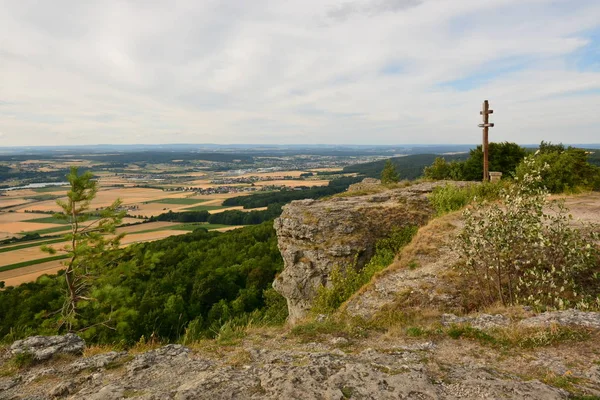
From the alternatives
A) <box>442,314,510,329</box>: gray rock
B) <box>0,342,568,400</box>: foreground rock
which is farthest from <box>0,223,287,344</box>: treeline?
<box>442,314,510,329</box>: gray rock

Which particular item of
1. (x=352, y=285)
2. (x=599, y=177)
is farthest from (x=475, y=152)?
(x=352, y=285)

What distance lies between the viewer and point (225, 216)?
71062 mm

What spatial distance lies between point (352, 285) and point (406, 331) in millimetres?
4814

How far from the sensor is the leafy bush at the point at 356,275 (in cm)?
1161

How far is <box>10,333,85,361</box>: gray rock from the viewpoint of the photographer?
22.2 ft

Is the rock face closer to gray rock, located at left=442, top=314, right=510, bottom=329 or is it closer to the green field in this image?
gray rock, located at left=442, top=314, right=510, bottom=329

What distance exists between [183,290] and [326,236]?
22.6m

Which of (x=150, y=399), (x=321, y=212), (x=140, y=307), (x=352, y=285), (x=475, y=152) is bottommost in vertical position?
(x=140, y=307)

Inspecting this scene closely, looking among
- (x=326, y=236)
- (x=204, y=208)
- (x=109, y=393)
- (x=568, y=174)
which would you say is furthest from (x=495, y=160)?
(x=204, y=208)

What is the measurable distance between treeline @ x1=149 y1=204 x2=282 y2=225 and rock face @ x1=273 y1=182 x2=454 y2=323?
5142cm

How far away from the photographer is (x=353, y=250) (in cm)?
1451

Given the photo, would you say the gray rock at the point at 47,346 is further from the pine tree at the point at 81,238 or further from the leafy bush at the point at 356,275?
the pine tree at the point at 81,238

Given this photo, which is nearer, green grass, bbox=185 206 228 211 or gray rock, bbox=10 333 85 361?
gray rock, bbox=10 333 85 361

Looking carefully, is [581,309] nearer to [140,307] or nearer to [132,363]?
[132,363]
